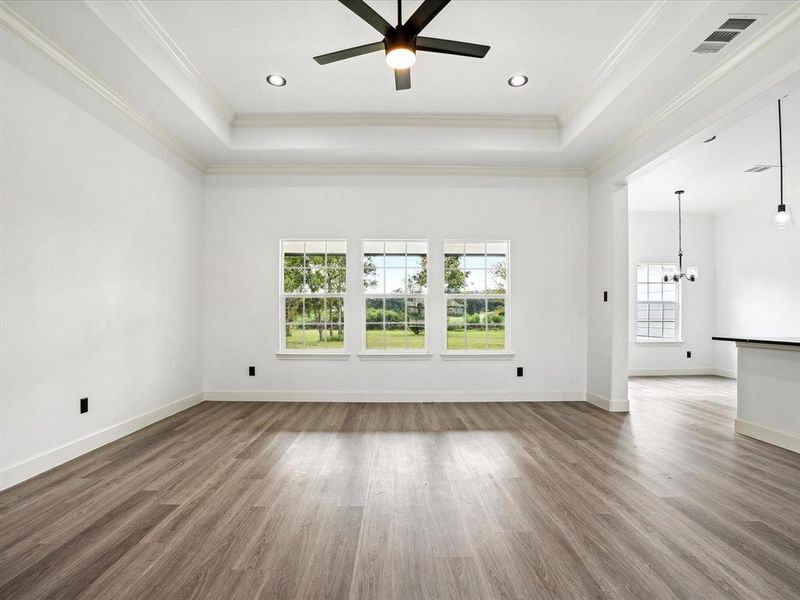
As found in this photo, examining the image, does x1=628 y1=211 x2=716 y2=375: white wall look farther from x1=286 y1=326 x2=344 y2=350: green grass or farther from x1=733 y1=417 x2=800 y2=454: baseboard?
x1=286 y1=326 x2=344 y2=350: green grass

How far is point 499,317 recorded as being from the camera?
5.23 meters

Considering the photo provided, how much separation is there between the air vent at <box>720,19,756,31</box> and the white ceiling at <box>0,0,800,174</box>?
0.20 feet

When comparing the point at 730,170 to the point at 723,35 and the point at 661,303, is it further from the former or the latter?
the point at 723,35

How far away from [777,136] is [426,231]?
4.06m

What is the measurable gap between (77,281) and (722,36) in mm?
5009

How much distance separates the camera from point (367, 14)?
2.40 m

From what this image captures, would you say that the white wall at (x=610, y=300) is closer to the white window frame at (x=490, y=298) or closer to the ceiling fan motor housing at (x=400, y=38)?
the white window frame at (x=490, y=298)

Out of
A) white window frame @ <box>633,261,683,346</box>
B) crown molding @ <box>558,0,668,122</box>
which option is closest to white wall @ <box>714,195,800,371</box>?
white window frame @ <box>633,261,683,346</box>

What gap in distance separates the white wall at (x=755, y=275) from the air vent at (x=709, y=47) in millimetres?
5150

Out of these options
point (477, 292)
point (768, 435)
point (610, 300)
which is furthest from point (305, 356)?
point (768, 435)

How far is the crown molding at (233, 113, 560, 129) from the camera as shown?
14.6ft

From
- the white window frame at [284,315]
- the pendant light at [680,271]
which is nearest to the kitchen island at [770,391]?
the pendant light at [680,271]

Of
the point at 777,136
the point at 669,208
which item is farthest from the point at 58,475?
the point at 669,208

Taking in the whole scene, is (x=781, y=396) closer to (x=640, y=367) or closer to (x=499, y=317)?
(x=499, y=317)
